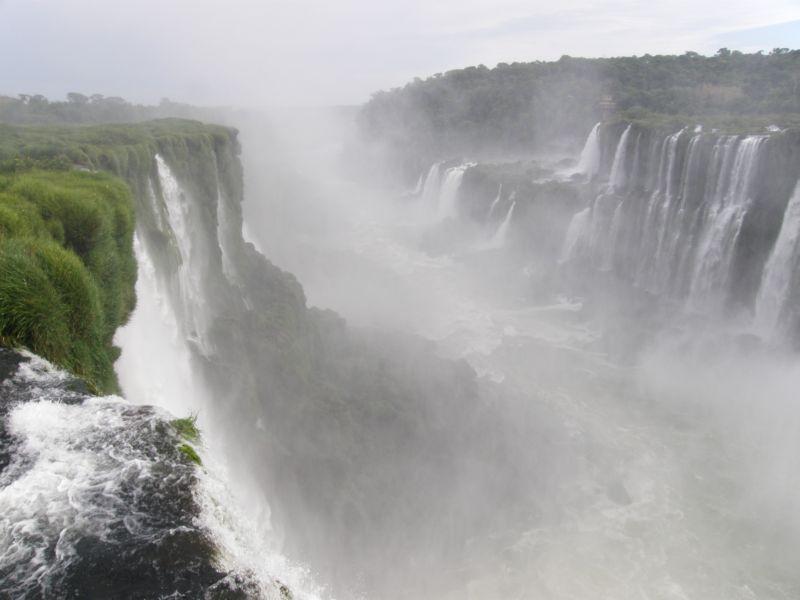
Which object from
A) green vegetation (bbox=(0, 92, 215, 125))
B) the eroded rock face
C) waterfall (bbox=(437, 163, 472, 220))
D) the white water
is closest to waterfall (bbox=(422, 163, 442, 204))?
waterfall (bbox=(437, 163, 472, 220))

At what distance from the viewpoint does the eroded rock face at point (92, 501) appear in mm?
3301

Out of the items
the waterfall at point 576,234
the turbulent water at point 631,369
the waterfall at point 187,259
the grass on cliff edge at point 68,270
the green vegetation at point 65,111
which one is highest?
the green vegetation at point 65,111

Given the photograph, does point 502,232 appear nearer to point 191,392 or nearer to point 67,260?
point 191,392

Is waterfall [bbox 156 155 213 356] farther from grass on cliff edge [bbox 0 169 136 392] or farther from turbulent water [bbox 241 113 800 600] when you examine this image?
turbulent water [bbox 241 113 800 600]

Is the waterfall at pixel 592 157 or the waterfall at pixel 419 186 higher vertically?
the waterfall at pixel 592 157

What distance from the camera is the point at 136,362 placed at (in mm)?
8922

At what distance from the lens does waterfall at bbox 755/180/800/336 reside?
2214 cm

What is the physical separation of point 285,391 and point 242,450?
10.7 ft

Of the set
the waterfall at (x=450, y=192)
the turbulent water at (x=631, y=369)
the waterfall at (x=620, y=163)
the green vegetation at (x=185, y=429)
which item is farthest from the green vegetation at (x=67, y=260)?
the waterfall at (x=450, y=192)

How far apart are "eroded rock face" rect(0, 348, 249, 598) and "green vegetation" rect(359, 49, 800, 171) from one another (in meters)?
49.4

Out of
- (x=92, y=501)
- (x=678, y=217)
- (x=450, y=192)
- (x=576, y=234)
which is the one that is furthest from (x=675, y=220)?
(x=92, y=501)

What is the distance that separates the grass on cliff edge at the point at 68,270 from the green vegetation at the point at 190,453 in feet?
5.05

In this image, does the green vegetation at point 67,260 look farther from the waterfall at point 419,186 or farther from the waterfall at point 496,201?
the waterfall at point 419,186


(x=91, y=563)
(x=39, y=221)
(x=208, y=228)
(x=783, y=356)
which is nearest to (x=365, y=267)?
(x=208, y=228)
